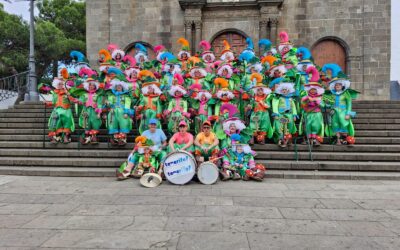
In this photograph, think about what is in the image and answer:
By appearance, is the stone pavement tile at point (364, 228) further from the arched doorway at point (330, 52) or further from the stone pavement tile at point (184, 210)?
the arched doorway at point (330, 52)

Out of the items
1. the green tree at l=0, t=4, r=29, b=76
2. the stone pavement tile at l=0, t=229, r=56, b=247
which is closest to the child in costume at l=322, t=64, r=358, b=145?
the stone pavement tile at l=0, t=229, r=56, b=247

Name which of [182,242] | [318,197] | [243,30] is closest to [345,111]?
[318,197]

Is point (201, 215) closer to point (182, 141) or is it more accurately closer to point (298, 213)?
point (298, 213)

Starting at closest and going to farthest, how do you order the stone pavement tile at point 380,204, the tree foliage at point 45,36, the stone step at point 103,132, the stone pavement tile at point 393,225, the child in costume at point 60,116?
the stone pavement tile at point 393,225, the stone pavement tile at point 380,204, the child in costume at point 60,116, the stone step at point 103,132, the tree foliage at point 45,36

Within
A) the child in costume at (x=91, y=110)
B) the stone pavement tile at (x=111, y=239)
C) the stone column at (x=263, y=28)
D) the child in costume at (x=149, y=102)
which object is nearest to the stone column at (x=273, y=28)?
the stone column at (x=263, y=28)

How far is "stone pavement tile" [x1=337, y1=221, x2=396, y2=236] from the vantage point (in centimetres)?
371

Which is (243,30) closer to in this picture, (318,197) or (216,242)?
(318,197)

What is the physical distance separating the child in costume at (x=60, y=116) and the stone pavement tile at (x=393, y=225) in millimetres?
7794

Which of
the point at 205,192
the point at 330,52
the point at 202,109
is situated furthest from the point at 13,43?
the point at 205,192

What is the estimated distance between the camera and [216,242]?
3.45 m

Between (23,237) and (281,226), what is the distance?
3.14 meters

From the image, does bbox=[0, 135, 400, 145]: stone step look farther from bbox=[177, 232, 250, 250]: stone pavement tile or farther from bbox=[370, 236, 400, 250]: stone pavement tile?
bbox=[177, 232, 250, 250]: stone pavement tile

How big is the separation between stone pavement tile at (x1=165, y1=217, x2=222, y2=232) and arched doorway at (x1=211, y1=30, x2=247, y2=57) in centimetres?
1290

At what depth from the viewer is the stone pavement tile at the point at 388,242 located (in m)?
3.31
